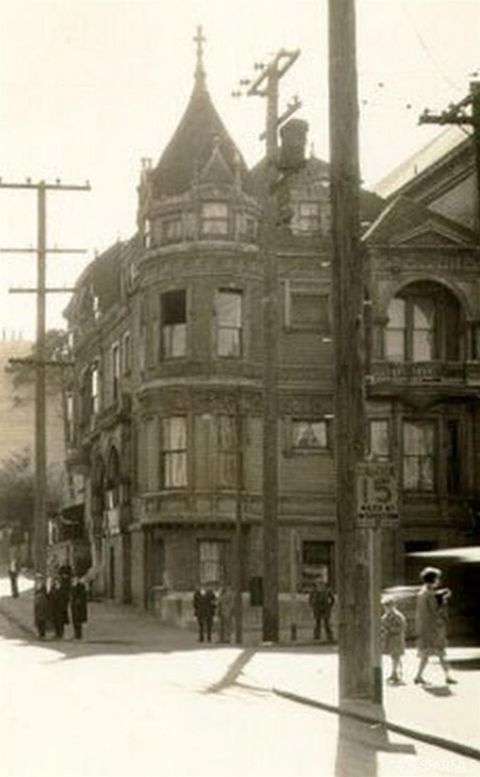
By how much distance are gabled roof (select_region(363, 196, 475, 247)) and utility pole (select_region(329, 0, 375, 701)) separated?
83.9 ft

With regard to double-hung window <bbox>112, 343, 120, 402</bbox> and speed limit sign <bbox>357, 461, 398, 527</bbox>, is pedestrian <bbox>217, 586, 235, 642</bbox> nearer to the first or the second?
speed limit sign <bbox>357, 461, 398, 527</bbox>

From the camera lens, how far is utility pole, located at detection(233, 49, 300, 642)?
28641mm

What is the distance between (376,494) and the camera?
16984mm

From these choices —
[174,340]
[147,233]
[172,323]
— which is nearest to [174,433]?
[174,340]

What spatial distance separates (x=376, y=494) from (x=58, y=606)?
16.8m

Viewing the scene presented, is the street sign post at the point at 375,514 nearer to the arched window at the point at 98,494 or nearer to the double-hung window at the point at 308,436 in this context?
the double-hung window at the point at 308,436

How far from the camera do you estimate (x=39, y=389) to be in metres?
36.8

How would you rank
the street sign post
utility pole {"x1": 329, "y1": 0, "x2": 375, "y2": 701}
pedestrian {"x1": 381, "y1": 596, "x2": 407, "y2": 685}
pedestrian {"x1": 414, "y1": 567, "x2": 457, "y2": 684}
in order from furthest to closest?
pedestrian {"x1": 381, "y1": 596, "x2": 407, "y2": 685}
pedestrian {"x1": 414, "y1": 567, "x2": 457, "y2": 684}
utility pole {"x1": 329, "y1": 0, "x2": 375, "y2": 701}
the street sign post

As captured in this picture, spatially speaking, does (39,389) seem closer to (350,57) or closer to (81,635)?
(81,635)

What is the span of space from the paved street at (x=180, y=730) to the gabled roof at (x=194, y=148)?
21592 mm

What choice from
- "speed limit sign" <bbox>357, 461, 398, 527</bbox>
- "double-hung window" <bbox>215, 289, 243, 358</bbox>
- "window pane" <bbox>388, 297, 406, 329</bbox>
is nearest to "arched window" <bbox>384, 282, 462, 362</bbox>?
"window pane" <bbox>388, 297, 406, 329</bbox>

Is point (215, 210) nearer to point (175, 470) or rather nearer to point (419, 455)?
point (175, 470)

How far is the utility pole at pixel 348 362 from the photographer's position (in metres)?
17.0

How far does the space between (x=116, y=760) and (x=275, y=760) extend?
1.31m
